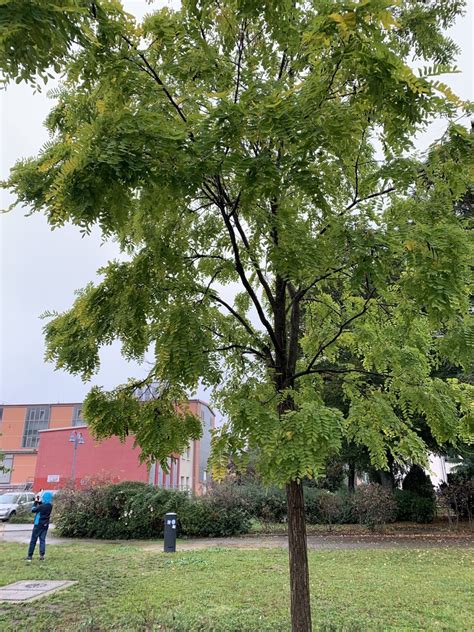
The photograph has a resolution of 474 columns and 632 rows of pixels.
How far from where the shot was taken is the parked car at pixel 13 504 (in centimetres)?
2436

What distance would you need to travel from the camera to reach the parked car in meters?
24.4

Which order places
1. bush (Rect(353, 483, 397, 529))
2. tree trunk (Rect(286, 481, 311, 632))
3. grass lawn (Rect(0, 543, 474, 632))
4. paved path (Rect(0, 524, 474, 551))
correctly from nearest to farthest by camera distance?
tree trunk (Rect(286, 481, 311, 632)), grass lawn (Rect(0, 543, 474, 632)), paved path (Rect(0, 524, 474, 551)), bush (Rect(353, 483, 397, 529))

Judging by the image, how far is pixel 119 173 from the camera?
2.58 metres

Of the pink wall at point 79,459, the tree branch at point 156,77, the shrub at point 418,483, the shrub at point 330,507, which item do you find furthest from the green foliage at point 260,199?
the pink wall at point 79,459

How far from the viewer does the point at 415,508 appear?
1836 cm

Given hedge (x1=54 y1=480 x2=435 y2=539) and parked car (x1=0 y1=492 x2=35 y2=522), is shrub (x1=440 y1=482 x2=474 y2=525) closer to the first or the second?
hedge (x1=54 y1=480 x2=435 y2=539)

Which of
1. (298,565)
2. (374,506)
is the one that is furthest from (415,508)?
(298,565)

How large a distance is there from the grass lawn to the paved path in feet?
4.75

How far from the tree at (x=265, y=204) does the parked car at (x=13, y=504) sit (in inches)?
937

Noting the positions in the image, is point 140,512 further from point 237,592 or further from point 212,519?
point 237,592

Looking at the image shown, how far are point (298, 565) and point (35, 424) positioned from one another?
67.9 meters

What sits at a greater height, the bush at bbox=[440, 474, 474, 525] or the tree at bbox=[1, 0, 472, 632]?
the tree at bbox=[1, 0, 472, 632]

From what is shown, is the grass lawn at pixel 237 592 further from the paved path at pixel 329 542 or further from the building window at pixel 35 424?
the building window at pixel 35 424

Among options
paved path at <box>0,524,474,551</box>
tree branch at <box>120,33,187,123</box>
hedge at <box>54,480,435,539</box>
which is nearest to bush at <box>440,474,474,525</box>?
paved path at <box>0,524,474,551</box>
